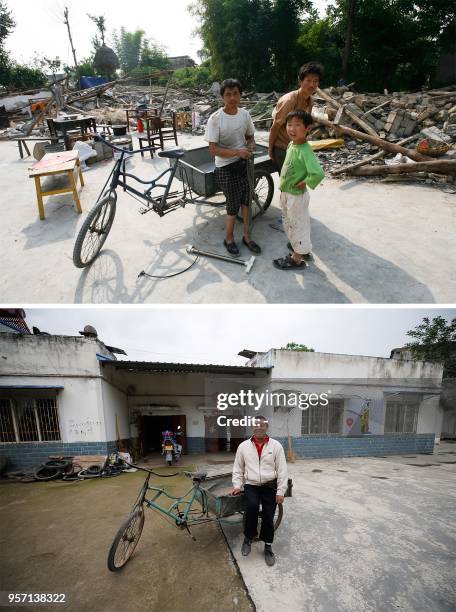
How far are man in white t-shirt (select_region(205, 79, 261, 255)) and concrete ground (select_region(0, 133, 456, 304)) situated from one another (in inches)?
19.8

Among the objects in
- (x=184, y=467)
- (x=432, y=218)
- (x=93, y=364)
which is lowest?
(x=184, y=467)

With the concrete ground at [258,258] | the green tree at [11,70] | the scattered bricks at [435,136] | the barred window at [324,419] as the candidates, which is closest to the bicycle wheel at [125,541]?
the concrete ground at [258,258]

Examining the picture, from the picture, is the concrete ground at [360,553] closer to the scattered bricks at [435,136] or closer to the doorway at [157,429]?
the doorway at [157,429]

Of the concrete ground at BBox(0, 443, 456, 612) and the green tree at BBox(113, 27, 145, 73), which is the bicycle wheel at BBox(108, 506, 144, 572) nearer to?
the concrete ground at BBox(0, 443, 456, 612)

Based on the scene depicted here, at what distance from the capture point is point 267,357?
385 inches

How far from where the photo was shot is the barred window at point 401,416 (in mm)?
10182

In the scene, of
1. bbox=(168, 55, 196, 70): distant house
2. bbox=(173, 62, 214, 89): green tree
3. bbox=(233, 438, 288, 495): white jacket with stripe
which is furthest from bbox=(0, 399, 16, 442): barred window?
bbox=(168, 55, 196, 70): distant house

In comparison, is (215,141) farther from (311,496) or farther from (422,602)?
(311,496)

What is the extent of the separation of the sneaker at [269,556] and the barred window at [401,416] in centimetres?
870

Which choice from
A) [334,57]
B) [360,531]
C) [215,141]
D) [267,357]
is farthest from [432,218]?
[334,57]

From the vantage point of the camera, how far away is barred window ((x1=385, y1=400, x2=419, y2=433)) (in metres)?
10.2

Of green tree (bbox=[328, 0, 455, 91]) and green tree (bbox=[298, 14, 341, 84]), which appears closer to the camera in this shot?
green tree (bbox=[328, 0, 455, 91])

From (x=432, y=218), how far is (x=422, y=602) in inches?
177

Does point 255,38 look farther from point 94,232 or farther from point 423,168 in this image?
point 94,232
